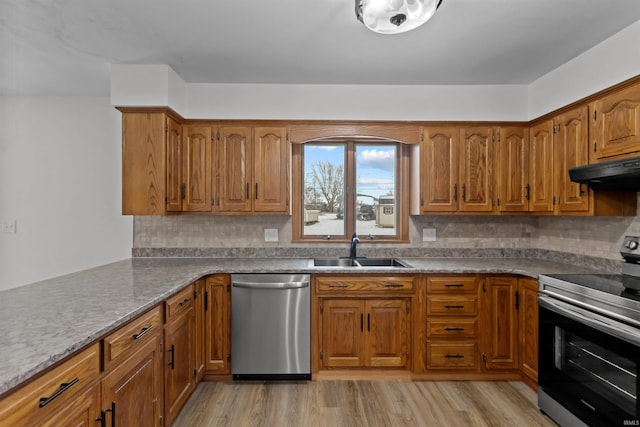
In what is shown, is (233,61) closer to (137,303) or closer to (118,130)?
(118,130)

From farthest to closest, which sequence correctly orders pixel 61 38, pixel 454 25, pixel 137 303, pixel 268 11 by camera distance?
pixel 61 38 < pixel 454 25 < pixel 268 11 < pixel 137 303

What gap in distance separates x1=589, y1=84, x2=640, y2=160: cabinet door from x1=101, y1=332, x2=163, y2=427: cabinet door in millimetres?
3032

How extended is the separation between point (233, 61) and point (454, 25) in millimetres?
1629

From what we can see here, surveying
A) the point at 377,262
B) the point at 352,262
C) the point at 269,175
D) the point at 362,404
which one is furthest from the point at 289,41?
the point at 362,404

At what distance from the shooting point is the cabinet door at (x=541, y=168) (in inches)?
112

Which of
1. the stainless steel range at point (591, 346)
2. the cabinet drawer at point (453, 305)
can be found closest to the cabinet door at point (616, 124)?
the stainless steel range at point (591, 346)

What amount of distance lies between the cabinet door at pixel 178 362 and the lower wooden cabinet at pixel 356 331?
0.99 m

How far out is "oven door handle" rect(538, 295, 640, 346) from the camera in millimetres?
1666

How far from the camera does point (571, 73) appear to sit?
106 inches

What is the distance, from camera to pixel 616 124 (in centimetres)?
224

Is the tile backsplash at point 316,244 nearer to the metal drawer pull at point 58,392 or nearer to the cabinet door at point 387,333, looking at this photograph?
the cabinet door at point 387,333

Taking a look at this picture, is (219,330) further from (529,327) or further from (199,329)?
(529,327)

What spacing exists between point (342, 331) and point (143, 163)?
209 centimetres

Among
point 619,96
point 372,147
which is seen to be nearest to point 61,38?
point 372,147
